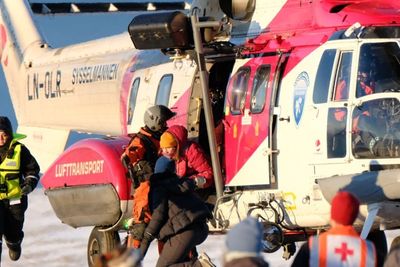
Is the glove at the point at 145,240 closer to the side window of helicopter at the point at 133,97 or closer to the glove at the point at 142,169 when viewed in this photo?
the glove at the point at 142,169

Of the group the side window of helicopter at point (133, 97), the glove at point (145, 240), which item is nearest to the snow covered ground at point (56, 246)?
the side window of helicopter at point (133, 97)

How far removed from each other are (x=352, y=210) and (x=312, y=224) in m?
4.12

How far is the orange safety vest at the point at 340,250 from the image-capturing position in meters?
7.02

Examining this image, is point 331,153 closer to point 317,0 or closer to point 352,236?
point 317,0

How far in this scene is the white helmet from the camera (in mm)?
11766

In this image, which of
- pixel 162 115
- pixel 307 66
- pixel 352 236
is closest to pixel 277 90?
pixel 307 66

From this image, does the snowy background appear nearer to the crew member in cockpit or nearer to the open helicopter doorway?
the open helicopter doorway

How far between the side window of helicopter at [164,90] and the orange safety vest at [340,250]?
237 inches

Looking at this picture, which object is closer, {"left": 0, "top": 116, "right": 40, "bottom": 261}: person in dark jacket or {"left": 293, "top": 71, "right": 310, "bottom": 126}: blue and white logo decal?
{"left": 293, "top": 71, "right": 310, "bottom": 126}: blue and white logo decal

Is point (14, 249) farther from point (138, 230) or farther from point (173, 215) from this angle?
point (173, 215)

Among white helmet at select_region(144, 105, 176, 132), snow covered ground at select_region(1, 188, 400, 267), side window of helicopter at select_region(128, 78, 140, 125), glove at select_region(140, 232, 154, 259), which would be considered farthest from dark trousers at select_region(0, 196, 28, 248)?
snow covered ground at select_region(1, 188, 400, 267)

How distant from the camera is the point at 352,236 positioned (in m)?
7.01

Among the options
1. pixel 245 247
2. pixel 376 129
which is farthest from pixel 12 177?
pixel 245 247

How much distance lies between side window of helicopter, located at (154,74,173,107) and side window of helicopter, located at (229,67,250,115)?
1413mm
